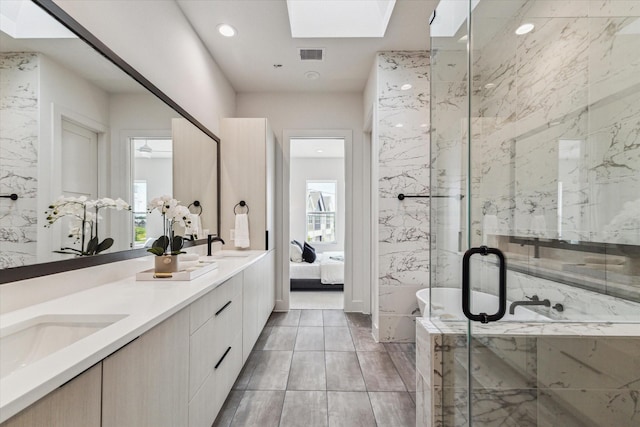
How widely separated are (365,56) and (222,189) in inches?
81.0

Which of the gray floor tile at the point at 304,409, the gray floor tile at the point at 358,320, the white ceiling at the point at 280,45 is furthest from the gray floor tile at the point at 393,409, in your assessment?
the white ceiling at the point at 280,45

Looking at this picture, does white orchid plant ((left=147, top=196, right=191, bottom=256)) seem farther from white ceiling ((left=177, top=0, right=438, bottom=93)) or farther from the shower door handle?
white ceiling ((left=177, top=0, right=438, bottom=93))

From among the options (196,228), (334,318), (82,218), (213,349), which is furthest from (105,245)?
(334,318)

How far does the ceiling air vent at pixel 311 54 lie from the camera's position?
292cm

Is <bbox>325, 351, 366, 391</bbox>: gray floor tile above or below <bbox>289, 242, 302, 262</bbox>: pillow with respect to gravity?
below

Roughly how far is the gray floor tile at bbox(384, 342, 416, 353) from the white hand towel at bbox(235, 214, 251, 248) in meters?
1.75

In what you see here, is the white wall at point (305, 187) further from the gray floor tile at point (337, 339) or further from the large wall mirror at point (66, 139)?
the large wall mirror at point (66, 139)

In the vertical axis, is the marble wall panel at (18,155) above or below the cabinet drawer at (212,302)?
above

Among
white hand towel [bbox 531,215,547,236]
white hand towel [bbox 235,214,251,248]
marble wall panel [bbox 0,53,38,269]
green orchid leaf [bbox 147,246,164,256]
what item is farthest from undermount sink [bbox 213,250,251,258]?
white hand towel [bbox 531,215,547,236]

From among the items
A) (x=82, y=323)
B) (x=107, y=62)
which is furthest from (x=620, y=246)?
(x=107, y=62)

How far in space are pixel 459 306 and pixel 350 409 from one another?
1079 mm

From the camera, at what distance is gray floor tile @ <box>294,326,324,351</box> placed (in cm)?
273

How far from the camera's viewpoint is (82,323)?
3.23 ft

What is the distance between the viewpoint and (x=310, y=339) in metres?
2.93
